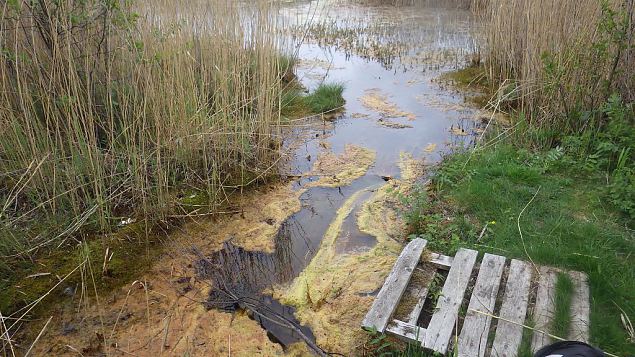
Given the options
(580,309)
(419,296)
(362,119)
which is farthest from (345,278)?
(362,119)

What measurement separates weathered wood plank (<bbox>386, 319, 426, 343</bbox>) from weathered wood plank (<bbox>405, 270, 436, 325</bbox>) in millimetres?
43

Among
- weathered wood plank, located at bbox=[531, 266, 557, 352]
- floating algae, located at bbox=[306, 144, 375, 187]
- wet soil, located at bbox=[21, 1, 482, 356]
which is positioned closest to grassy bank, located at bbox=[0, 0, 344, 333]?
wet soil, located at bbox=[21, 1, 482, 356]

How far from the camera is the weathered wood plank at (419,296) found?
1985mm

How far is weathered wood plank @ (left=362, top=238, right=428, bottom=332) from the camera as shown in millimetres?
1941

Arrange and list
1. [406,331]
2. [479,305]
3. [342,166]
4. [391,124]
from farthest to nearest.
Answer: [391,124] < [342,166] < [479,305] < [406,331]

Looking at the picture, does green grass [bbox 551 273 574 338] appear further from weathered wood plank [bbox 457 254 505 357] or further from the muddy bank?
the muddy bank

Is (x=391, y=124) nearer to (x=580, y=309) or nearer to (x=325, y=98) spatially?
(x=325, y=98)

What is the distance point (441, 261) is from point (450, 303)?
1.13 feet

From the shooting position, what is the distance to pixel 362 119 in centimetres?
465

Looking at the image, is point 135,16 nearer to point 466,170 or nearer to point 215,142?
point 215,142

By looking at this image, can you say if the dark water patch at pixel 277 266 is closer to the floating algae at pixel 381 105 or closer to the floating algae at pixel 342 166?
the floating algae at pixel 342 166

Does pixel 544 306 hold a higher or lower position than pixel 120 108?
lower

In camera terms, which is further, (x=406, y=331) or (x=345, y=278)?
(x=345, y=278)

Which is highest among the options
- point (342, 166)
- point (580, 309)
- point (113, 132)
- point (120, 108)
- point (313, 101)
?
point (120, 108)
